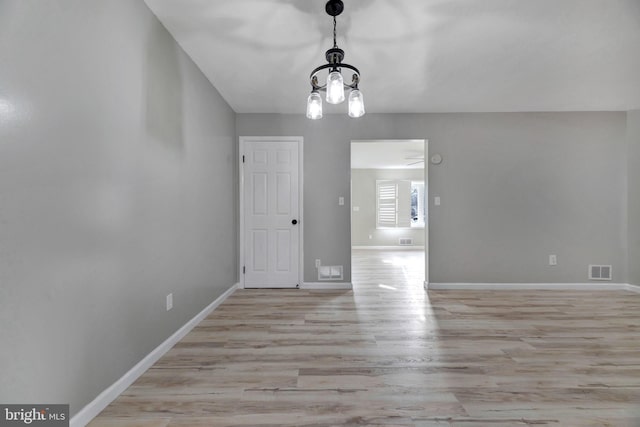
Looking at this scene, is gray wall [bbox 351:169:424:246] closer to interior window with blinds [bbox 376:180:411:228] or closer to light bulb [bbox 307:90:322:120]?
interior window with blinds [bbox 376:180:411:228]

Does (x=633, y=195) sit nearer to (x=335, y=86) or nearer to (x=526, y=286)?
(x=526, y=286)

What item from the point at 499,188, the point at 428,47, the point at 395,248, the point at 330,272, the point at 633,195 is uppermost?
the point at 428,47

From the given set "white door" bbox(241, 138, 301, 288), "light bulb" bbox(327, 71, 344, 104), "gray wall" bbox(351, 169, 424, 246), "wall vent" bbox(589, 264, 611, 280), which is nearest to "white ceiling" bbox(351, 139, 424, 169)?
"gray wall" bbox(351, 169, 424, 246)

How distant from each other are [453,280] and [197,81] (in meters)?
3.94

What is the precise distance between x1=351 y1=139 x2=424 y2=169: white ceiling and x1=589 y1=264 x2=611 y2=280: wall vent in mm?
3019

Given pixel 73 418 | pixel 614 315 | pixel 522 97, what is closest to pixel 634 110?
pixel 522 97

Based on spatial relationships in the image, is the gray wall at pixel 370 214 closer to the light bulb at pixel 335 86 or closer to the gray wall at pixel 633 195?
the gray wall at pixel 633 195

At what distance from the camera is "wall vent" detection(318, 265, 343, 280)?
3.91 m

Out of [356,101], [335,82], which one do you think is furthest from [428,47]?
[335,82]

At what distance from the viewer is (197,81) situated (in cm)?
265

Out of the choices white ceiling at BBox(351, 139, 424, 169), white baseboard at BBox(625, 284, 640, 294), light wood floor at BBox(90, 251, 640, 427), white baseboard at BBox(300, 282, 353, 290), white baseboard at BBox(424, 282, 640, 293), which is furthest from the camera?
white ceiling at BBox(351, 139, 424, 169)

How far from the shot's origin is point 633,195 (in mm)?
3711

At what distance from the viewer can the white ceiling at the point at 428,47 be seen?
1.91 m

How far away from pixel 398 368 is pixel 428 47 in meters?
2.54
